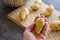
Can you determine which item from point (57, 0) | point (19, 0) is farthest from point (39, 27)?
point (57, 0)

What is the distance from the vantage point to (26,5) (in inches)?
A: 34.5

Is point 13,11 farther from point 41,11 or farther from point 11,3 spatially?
point 41,11

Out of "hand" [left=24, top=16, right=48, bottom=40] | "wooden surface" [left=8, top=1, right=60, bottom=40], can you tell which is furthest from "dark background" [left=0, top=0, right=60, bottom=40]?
"hand" [left=24, top=16, right=48, bottom=40]

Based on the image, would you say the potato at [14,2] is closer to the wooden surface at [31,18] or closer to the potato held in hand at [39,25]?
the wooden surface at [31,18]

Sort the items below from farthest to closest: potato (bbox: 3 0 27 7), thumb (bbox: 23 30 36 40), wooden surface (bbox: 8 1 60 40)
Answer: potato (bbox: 3 0 27 7) → wooden surface (bbox: 8 1 60 40) → thumb (bbox: 23 30 36 40)

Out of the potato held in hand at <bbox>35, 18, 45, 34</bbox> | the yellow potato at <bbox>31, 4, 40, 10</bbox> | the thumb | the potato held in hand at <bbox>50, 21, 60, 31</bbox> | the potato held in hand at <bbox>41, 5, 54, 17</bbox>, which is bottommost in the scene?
the thumb

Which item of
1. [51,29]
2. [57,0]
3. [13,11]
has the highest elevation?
[57,0]

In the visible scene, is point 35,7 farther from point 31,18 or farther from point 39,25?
point 39,25

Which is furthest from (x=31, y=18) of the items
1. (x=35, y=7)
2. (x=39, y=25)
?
(x=39, y=25)

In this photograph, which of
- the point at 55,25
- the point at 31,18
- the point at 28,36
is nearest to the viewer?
the point at 28,36

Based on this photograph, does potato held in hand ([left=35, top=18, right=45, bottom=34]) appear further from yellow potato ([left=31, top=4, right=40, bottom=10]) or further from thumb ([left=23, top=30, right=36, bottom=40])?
yellow potato ([left=31, top=4, right=40, bottom=10])

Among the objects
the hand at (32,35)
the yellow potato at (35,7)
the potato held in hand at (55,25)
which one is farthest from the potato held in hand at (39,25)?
the yellow potato at (35,7)

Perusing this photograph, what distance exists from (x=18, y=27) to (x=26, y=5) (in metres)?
0.19

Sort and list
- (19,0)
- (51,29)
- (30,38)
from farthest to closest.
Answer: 1. (19,0)
2. (51,29)
3. (30,38)
